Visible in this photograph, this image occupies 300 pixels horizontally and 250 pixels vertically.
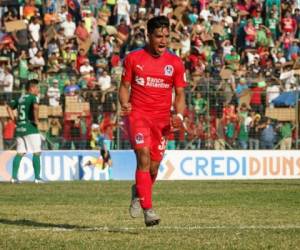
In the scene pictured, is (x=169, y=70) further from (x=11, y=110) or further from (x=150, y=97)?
(x=11, y=110)

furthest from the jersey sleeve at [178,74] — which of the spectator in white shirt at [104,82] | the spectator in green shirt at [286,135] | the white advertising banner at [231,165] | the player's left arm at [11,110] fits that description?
the spectator in green shirt at [286,135]

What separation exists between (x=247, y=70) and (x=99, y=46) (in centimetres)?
451

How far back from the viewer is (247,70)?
100.0 feet

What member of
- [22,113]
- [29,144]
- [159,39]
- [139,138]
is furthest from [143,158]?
[29,144]

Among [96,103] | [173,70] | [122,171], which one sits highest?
[173,70]

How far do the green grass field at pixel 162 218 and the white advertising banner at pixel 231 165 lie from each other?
6.12m

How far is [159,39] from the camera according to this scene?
447 inches

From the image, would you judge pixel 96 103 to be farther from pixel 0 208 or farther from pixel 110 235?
pixel 110 235

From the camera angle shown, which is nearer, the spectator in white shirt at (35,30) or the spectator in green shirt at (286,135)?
the spectator in green shirt at (286,135)

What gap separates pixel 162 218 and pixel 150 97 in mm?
2120

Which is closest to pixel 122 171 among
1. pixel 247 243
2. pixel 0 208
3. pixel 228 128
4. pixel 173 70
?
pixel 228 128

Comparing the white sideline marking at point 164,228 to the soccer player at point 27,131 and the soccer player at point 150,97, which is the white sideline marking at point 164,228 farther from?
the soccer player at point 27,131

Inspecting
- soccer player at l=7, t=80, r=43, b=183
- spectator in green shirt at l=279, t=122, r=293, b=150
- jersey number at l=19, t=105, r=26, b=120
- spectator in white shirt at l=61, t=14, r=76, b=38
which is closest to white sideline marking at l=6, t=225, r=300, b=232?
soccer player at l=7, t=80, r=43, b=183

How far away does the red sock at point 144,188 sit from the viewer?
36.3 feet
